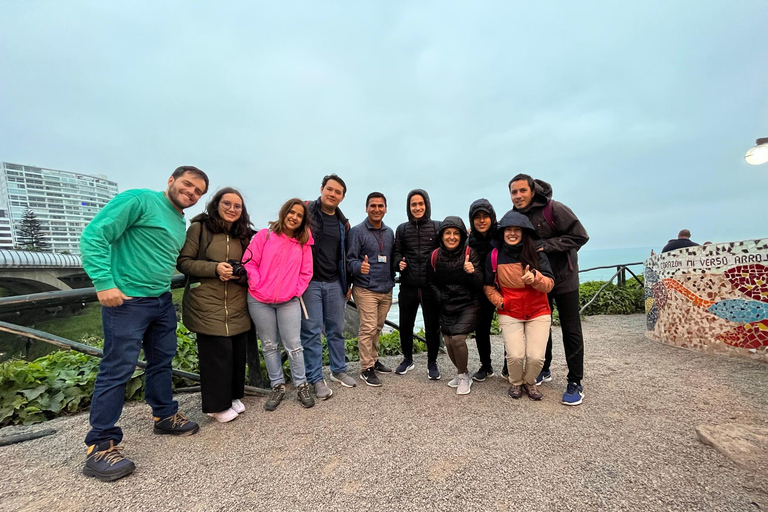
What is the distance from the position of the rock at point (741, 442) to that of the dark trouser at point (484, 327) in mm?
1637

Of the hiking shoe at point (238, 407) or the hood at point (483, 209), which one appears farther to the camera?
the hood at point (483, 209)

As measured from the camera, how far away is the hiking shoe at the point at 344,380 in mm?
3346

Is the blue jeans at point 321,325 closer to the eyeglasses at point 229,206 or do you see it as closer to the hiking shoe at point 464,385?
the eyeglasses at point 229,206

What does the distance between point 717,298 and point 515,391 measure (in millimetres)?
3177

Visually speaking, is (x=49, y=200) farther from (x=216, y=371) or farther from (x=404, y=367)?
(x=404, y=367)

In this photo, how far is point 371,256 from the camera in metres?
3.55

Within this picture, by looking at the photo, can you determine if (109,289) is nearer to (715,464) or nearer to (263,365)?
(263,365)

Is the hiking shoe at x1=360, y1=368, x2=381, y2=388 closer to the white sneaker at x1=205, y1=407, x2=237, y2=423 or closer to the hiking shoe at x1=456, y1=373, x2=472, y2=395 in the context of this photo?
the hiking shoe at x1=456, y1=373, x2=472, y2=395

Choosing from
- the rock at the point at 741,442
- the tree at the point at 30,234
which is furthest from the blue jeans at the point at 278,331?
the tree at the point at 30,234

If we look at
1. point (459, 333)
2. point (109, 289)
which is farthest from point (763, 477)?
point (109, 289)

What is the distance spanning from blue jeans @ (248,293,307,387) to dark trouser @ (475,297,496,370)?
5.60 ft

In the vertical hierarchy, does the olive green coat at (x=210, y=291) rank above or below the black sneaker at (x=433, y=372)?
above

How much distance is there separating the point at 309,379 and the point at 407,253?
155cm

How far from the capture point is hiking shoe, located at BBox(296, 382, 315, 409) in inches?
113
